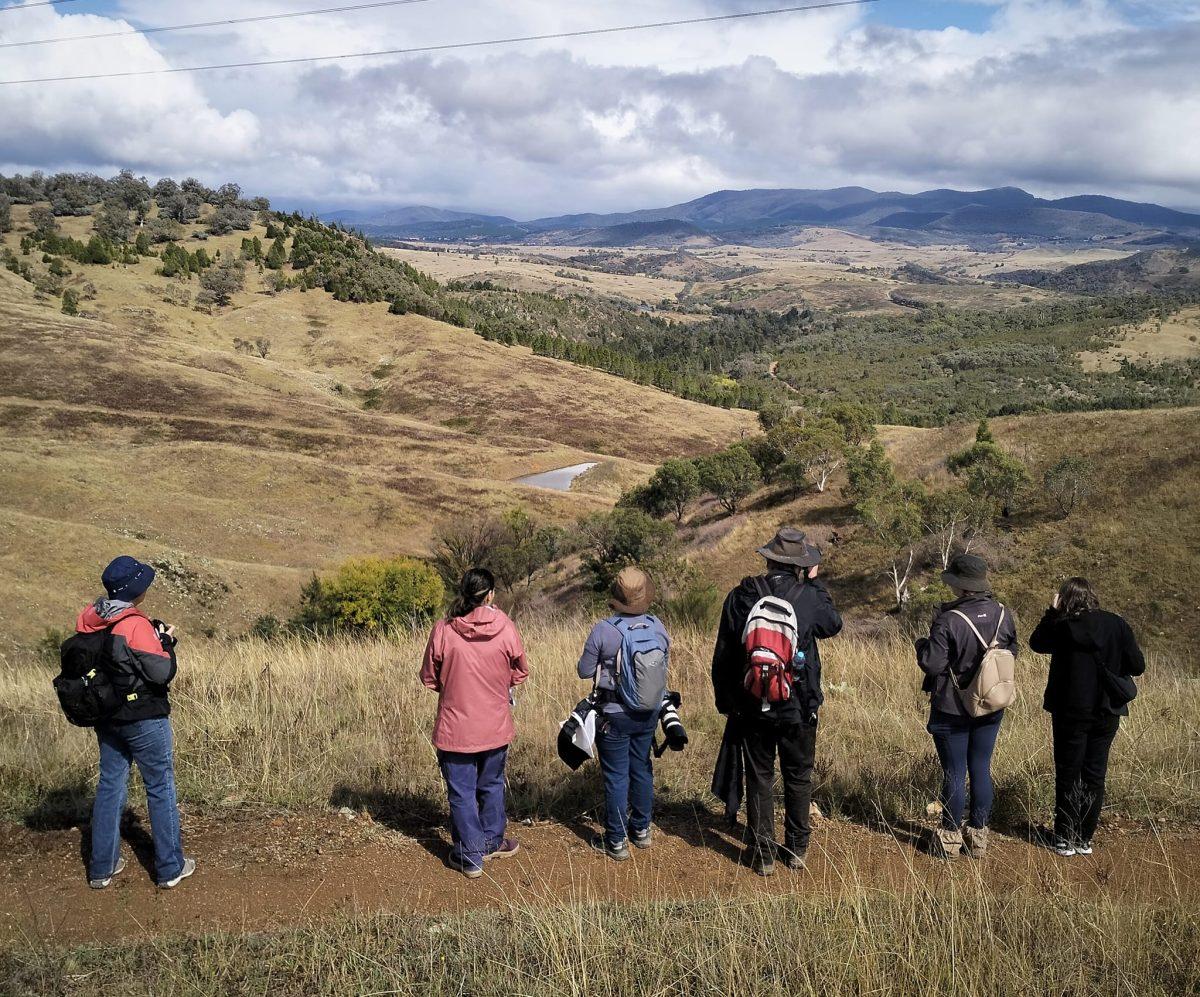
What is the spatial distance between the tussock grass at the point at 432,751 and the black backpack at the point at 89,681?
1.31 metres

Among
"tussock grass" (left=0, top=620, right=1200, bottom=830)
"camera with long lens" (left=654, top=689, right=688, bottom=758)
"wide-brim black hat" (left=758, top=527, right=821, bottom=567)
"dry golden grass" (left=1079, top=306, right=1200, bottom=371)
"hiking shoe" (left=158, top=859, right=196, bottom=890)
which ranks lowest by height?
"dry golden grass" (left=1079, top=306, right=1200, bottom=371)

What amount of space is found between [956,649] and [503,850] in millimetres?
2884

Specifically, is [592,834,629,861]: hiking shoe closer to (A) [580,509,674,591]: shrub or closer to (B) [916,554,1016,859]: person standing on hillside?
(B) [916,554,1016,859]: person standing on hillside

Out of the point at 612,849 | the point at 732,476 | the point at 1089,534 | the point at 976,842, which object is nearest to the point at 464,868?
the point at 612,849

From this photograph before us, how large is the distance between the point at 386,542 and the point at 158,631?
115ft

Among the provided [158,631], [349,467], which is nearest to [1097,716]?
[158,631]

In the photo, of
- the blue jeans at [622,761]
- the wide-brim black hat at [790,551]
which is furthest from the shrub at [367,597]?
the wide-brim black hat at [790,551]

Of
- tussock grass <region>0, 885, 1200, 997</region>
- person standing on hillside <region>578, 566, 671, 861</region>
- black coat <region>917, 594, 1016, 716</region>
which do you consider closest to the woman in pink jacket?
person standing on hillside <region>578, 566, 671, 861</region>

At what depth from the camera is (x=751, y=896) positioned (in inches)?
148

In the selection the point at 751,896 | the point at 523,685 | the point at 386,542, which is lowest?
the point at 386,542

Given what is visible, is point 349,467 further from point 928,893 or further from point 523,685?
point 928,893

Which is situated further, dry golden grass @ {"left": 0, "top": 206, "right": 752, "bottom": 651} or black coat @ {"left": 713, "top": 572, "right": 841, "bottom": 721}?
dry golden grass @ {"left": 0, "top": 206, "right": 752, "bottom": 651}

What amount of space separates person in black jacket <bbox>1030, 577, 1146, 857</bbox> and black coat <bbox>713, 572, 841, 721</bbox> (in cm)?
138

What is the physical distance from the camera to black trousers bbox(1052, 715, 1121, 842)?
4496 millimetres
